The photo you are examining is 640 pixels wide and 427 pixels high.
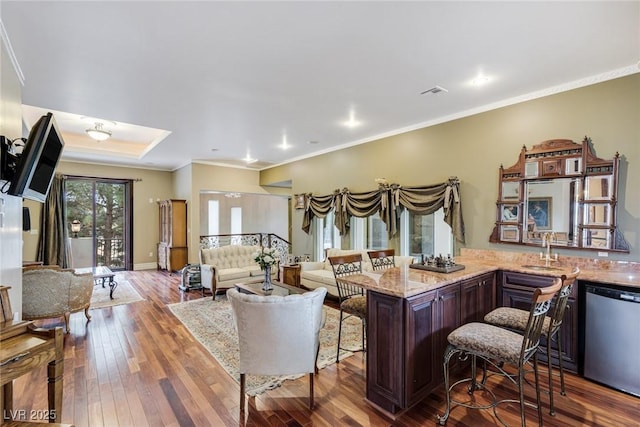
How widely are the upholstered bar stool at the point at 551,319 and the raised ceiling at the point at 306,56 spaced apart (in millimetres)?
1950

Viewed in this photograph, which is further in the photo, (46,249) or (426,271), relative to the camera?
(46,249)

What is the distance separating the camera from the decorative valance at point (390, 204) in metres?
4.24

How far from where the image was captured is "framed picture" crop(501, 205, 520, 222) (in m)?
3.69

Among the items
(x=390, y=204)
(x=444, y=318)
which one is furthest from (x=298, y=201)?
(x=444, y=318)

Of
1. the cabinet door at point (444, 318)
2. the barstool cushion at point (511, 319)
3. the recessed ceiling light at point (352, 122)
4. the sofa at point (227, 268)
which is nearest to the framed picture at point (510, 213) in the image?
the barstool cushion at point (511, 319)

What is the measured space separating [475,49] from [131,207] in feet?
29.9

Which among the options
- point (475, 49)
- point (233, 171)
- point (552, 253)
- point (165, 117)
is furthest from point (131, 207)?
point (552, 253)

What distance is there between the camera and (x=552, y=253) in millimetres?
3434

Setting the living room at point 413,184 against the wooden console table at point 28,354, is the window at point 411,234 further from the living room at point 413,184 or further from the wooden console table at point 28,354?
the wooden console table at point 28,354

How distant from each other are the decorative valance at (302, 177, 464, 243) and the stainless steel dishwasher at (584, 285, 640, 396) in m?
1.67

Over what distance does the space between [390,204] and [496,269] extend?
7.12 feet

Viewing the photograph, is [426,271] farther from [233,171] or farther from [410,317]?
[233,171]

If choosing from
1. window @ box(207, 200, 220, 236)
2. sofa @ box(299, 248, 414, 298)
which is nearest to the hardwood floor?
sofa @ box(299, 248, 414, 298)

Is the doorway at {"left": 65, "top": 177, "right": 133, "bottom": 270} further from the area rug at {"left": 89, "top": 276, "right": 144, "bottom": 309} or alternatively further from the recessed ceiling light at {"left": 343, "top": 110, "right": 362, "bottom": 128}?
the recessed ceiling light at {"left": 343, "top": 110, "right": 362, "bottom": 128}
